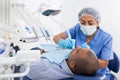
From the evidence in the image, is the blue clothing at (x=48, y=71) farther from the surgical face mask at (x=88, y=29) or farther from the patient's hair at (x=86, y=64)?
the surgical face mask at (x=88, y=29)

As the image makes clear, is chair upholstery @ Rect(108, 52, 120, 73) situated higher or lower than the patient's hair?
lower

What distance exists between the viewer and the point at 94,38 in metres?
1.72

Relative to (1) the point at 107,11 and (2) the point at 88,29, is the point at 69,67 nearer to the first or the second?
(2) the point at 88,29

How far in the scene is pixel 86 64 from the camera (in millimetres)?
1284

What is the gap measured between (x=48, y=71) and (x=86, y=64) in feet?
0.75

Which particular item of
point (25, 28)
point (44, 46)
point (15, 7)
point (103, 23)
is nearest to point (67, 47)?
point (44, 46)

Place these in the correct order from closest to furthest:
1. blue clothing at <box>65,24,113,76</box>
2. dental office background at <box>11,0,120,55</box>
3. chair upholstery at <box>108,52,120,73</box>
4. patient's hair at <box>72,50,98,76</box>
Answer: patient's hair at <box>72,50,98,76</box> → blue clothing at <box>65,24,113,76</box> → chair upholstery at <box>108,52,120,73</box> → dental office background at <box>11,0,120,55</box>

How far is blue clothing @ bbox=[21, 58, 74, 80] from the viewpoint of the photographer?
4.25ft

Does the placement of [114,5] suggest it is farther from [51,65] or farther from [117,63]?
[51,65]

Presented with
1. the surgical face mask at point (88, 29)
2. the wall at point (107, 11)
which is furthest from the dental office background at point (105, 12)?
the surgical face mask at point (88, 29)

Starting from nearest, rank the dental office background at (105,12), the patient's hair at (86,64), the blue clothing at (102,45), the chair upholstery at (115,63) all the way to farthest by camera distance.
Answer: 1. the patient's hair at (86,64)
2. the blue clothing at (102,45)
3. the chair upholstery at (115,63)
4. the dental office background at (105,12)

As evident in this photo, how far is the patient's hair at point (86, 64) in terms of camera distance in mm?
1287

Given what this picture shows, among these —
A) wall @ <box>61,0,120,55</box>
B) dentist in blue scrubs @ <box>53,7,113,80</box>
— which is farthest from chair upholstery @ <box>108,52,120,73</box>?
wall @ <box>61,0,120,55</box>

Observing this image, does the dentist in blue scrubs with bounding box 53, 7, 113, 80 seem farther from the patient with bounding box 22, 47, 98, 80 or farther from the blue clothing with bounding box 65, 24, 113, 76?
the patient with bounding box 22, 47, 98, 80
